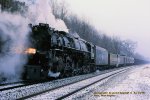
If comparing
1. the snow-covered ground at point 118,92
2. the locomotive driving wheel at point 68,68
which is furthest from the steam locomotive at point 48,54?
the snow-covered ground at point 118,92

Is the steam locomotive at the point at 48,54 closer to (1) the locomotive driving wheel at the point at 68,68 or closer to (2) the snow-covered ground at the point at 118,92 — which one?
(1) the locomotive driving wheel at the point at 68,68

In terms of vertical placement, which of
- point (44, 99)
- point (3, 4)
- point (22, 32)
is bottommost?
point (44, 99)

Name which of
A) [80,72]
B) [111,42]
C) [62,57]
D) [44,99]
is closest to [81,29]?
[111,42]

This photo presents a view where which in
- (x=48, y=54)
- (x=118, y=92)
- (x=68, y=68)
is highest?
(x=48, y=54)

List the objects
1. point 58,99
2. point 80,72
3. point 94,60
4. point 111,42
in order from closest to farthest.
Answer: point 58,99, point 80,72, point 94,60, point 111,42

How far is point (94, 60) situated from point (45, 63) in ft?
52.1

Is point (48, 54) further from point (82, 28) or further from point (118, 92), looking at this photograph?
point (82, 28)

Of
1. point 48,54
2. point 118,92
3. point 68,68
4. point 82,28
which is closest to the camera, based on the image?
point 118,92

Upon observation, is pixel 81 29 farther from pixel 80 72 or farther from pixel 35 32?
pixel 35 32

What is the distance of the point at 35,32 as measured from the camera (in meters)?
18.8

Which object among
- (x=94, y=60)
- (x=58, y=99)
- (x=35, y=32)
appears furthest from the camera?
(x=94, y=60)

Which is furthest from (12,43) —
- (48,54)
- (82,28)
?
(82,28)

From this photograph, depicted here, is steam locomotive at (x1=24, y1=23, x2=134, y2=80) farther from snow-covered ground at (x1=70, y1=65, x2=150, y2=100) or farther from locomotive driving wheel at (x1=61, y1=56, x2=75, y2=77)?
snow-covered ground at (x1=70, y1=65, x2=150, y2=100)

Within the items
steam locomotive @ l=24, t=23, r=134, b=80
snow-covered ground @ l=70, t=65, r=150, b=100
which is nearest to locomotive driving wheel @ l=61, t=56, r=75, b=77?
steam locomotive @ l=24, t=23, r=134, b=80
